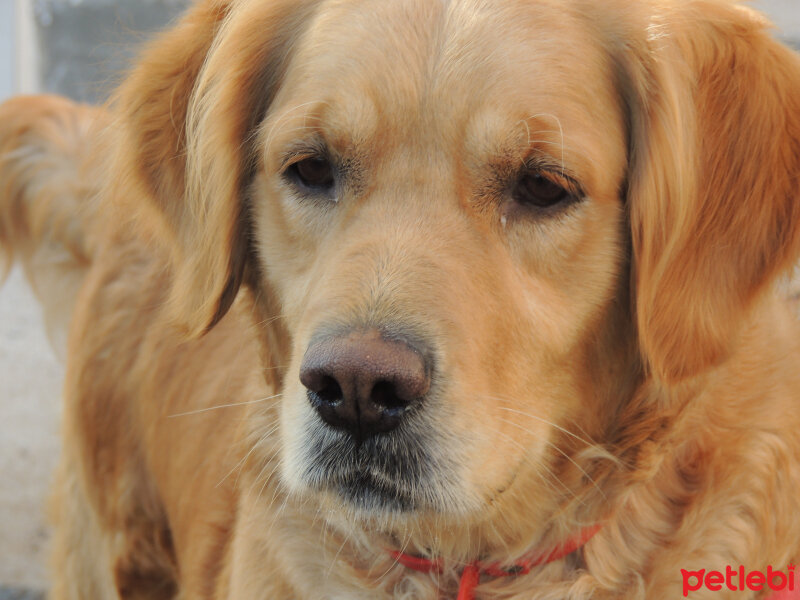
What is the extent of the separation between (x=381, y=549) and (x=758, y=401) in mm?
993

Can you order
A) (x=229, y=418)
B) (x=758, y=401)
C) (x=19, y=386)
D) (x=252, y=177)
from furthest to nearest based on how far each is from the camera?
(x=19, y=386) < (x=229, y=418) < (x=252, y=177) < (x=758, y=401)

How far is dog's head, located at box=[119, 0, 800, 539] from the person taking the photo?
6.42 ft

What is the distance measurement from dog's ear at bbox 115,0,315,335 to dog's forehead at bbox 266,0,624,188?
30 centimetres

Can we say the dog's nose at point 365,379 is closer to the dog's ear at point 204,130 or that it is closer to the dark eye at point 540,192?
the dark eye at point 540,192

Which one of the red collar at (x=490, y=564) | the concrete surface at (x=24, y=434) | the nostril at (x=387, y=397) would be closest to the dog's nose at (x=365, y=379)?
the nostril at (x=387, y=397)

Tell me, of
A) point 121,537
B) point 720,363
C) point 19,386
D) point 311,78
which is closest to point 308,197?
point 311,78

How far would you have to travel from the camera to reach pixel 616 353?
231cm

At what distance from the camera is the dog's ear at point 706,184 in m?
2.17

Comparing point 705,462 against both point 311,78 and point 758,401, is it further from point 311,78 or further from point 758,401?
point 311,78

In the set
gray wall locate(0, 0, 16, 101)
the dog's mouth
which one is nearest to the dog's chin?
the dog's mouth

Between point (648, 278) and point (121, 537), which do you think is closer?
point (648, 278)

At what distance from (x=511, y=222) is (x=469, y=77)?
12.9 inches

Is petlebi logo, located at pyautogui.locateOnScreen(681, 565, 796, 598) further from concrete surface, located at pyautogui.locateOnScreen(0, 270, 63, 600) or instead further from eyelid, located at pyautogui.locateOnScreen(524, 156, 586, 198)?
concrete surface, located at pyautogui.locateOnScreen(0, 270, 63, 600)

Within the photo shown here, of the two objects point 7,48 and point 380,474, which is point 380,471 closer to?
point 380,474
